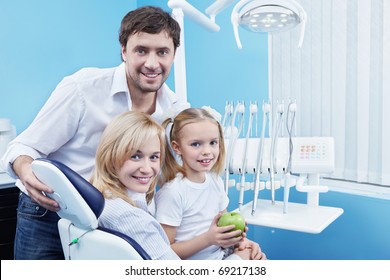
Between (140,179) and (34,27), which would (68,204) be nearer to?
(140,179)

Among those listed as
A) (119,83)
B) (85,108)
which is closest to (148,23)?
(119,83)

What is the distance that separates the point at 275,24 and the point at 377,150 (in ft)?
2.92

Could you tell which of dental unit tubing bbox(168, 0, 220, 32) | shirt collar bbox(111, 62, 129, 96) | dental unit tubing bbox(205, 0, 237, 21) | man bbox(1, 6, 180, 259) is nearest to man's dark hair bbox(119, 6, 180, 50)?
man bbox(1, 6, 180, 259)

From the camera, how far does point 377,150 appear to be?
1884 mm

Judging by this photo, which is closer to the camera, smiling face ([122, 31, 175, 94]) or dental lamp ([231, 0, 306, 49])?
smiling face ([122, 31, 175, 94])

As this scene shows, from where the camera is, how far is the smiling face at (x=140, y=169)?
112 centimetres

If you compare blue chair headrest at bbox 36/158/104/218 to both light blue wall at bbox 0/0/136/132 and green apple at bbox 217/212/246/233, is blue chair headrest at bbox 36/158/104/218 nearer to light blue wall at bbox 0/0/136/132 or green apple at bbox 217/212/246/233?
green apple at bbox 217/212/246/233

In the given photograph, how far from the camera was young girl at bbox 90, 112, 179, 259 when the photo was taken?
1.04m

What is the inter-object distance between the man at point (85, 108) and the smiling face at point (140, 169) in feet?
0.68

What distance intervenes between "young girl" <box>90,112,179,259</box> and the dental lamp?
541 mm

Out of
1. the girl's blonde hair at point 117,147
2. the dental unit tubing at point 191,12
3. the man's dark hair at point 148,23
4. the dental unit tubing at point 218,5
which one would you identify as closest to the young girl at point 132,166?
the girl's blonde hair at point 117,147

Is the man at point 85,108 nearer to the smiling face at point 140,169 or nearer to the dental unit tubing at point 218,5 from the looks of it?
the smiling face at point 140,169

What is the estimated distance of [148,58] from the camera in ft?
3.94

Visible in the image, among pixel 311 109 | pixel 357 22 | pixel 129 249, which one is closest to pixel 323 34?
pixel 357 22
